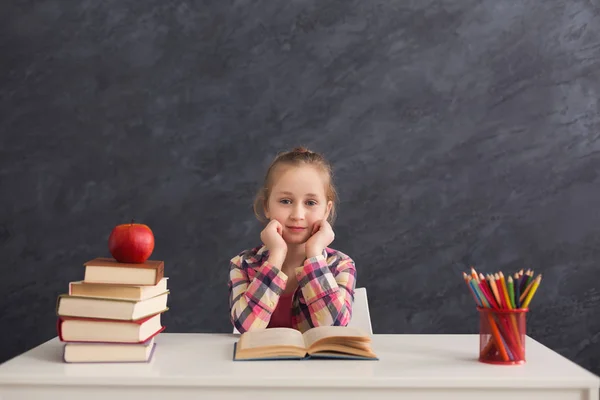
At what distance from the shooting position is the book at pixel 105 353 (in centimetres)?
142

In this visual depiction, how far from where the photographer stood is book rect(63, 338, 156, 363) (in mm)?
1419

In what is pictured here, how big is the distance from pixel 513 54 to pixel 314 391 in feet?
7.46

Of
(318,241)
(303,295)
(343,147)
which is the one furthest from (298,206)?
(343,147)

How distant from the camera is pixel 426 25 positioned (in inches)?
124

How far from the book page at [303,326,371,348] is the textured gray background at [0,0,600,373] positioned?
1.60 meters

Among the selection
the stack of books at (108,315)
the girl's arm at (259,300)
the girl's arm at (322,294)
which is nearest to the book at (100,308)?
the stack of books at (108,315)

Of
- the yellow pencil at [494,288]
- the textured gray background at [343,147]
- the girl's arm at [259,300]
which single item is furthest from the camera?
the textured gray background at [343,147]

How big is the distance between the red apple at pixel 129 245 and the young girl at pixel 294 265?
0.45 m

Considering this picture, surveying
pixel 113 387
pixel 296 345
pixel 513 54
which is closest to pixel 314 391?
pixel 296 345

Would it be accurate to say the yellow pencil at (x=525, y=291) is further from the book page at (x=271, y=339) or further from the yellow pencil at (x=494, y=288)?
the book page at (x=271, y=339)

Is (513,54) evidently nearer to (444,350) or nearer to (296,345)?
(444,350)

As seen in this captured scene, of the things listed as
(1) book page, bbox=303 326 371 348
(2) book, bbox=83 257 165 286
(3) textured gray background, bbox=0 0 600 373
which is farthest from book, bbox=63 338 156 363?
(3) textured gray background, bbox=0 0 600 373

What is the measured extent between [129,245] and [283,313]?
26.7 inches

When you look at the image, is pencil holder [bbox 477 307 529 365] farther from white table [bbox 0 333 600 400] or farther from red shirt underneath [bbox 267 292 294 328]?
red shirt underneath [bbox 267 292 294 328]
